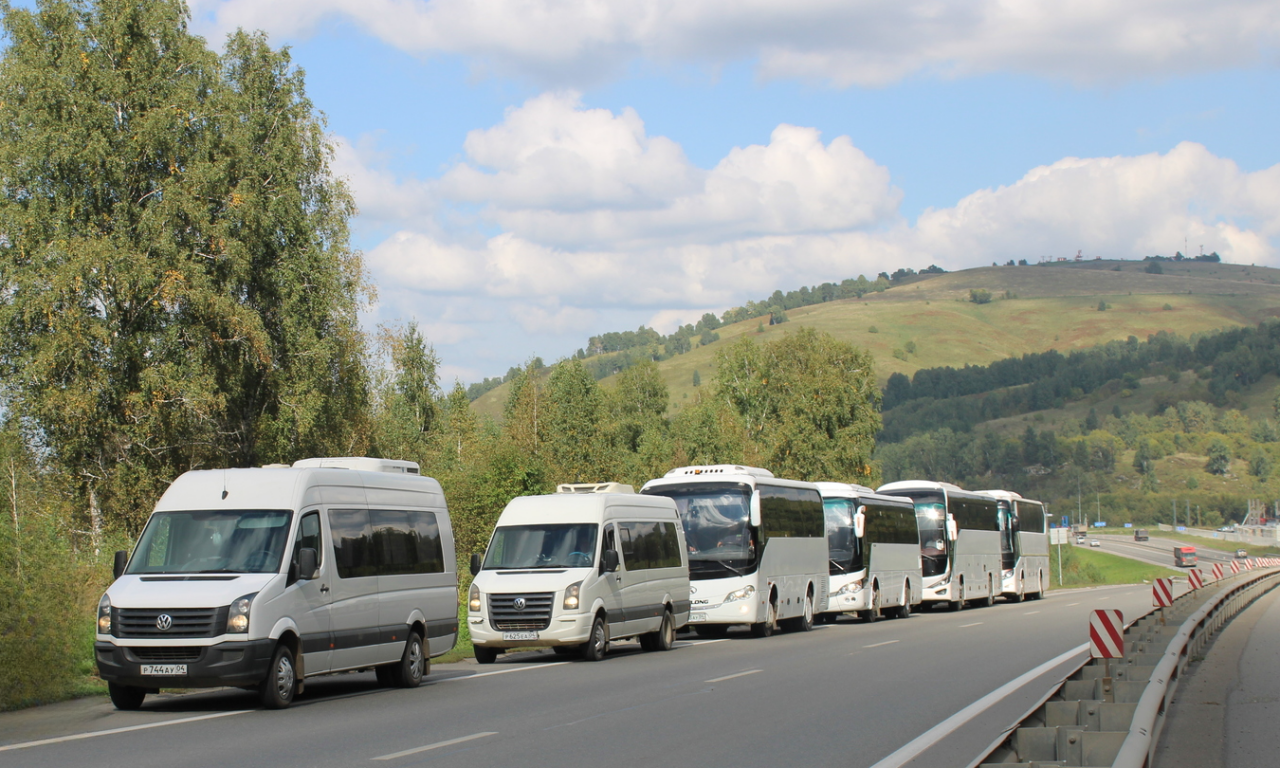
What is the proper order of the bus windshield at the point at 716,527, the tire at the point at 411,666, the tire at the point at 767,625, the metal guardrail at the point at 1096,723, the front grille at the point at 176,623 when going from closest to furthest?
1. the metal guardrail at the point at 1096,723
2. the front grille at the point at 176,623
3. the tire at the point at 411,666
4. the bus windshield at the point at 716,527
5. the tire at the point at 767,625

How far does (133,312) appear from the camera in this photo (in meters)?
37.1

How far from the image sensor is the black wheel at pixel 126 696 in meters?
14.0

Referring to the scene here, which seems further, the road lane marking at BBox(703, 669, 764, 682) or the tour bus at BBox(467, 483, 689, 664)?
the tour bus at BBox(467, 483, 689, 664)

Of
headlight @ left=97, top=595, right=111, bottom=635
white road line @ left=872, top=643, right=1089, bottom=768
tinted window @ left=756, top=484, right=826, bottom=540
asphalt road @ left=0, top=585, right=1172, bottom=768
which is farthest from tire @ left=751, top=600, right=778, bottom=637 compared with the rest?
headlight @ left=97, top=595, right=111, bottom=635

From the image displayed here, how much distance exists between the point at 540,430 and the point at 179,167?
3608 cm

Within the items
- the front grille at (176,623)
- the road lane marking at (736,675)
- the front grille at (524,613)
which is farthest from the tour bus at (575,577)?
the front grille at (176,623)

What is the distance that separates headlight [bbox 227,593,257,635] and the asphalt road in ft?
2.86

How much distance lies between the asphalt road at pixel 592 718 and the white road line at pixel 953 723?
0.03m

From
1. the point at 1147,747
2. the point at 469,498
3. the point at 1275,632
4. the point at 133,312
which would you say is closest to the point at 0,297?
the point at 133,312

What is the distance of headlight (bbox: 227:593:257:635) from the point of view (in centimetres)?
1362

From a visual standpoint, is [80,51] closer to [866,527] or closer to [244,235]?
[244,235]

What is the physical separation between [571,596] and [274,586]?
23.3ft

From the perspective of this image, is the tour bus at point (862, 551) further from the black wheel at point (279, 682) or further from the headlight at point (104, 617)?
the headlight at point (104, 617)

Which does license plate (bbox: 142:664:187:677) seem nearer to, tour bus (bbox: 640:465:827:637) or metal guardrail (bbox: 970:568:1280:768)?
metal guardrail (bbox: 970:568:1280:768)
